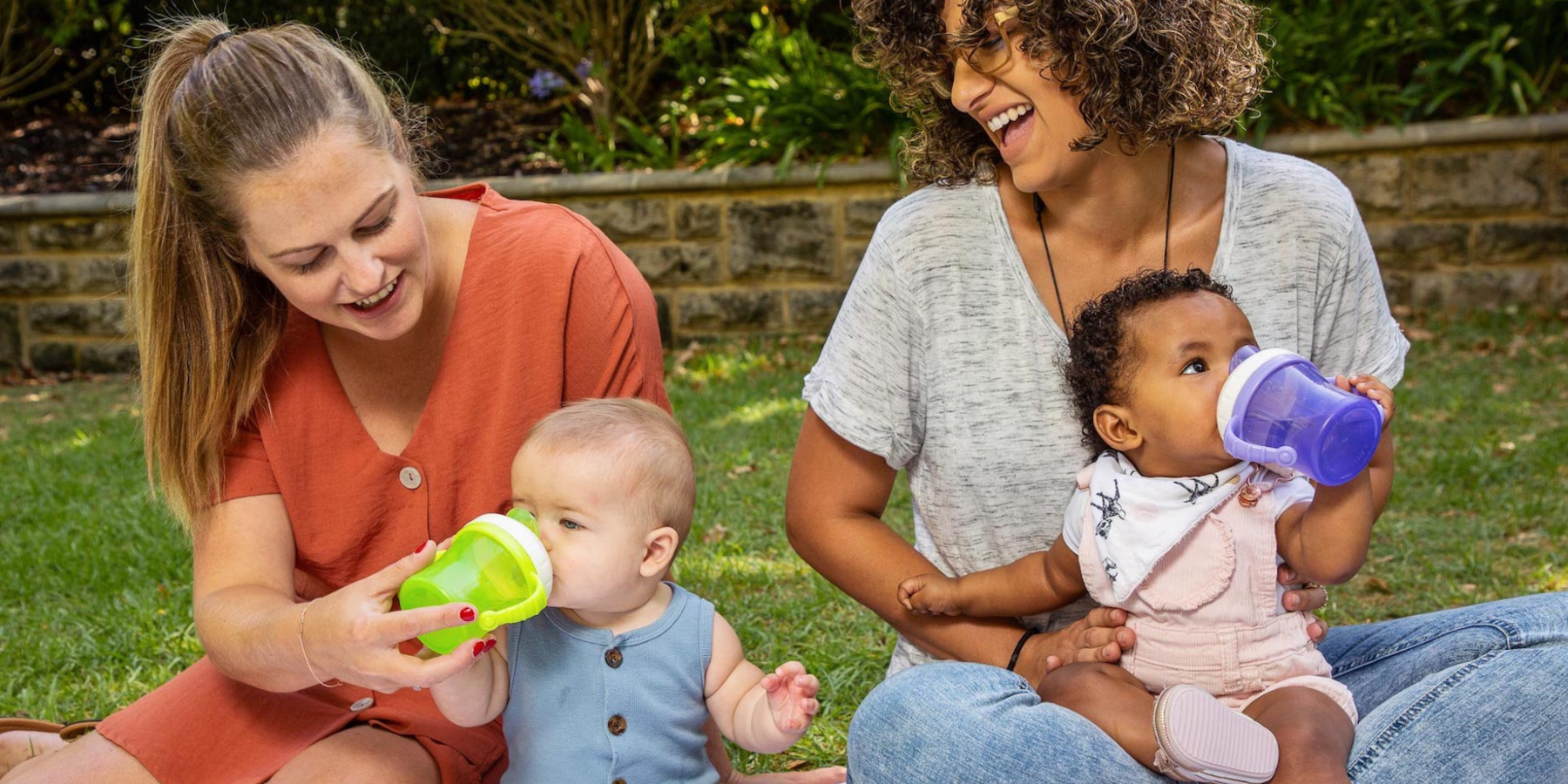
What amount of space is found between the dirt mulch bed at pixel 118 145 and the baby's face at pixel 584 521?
5.94 metres

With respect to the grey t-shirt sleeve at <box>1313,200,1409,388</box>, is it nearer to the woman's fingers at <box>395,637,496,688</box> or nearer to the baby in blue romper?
the baby in blue romper

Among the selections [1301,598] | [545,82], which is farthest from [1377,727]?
[545,82]

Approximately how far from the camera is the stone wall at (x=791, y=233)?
21.6 ft

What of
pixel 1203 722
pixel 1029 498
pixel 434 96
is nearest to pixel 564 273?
pixel 1029 498

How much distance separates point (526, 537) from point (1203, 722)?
950 millimetres

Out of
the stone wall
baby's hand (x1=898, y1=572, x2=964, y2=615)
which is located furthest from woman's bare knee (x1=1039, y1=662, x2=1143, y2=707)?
the stone wall

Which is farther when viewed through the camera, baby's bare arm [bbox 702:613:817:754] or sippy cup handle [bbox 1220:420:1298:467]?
baby's bare arm [bbox 702:613:817:754]

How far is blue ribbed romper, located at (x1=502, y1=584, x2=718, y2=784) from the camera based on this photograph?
84.5 inches

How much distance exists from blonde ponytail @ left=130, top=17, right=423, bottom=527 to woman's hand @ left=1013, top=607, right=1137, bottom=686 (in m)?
1.29

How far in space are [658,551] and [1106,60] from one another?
39.7 inches

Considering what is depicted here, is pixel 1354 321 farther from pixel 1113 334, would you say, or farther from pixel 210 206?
pixel 210 206

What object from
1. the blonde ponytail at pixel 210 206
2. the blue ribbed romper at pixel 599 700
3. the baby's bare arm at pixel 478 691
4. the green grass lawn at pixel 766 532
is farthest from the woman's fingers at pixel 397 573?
the green grass lawn at pixel 766 532

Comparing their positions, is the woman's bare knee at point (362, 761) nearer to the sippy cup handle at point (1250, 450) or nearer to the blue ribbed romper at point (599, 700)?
the blue ribbed romper at point (599, 700)

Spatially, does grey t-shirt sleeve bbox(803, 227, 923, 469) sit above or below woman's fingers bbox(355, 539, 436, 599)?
above
